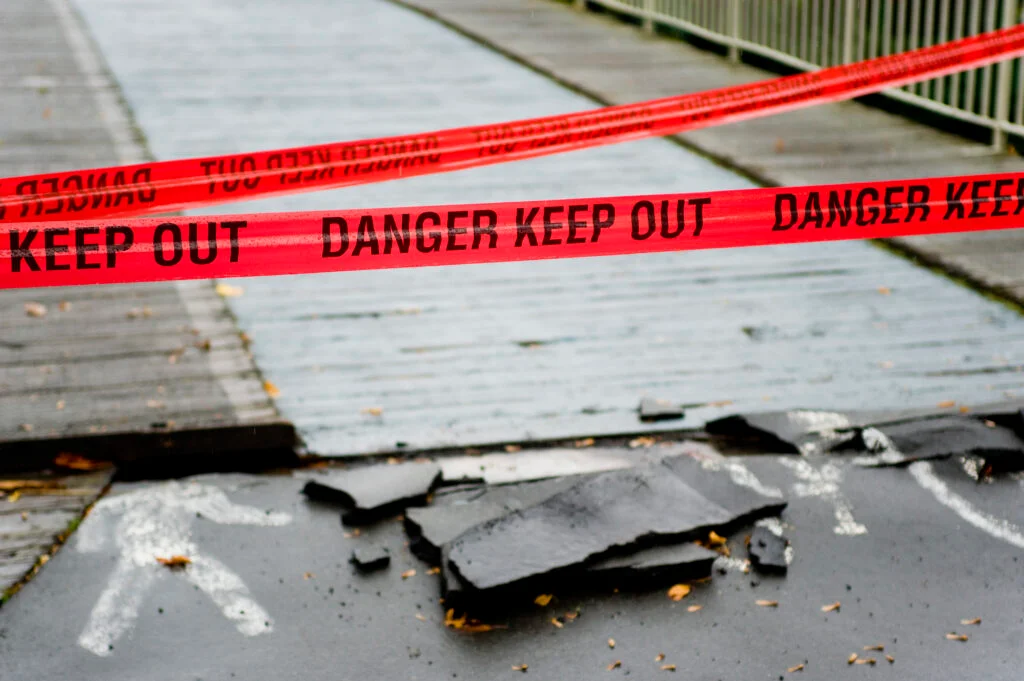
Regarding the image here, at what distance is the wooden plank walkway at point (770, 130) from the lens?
26.2 feet

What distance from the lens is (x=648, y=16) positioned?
15.8 metres

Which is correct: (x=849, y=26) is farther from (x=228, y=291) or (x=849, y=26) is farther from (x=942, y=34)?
(x=228, y=291)

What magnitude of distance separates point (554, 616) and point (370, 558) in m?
0.74

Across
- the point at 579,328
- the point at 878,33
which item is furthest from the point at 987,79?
the point at 579,328

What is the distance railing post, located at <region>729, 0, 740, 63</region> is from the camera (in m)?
13.9

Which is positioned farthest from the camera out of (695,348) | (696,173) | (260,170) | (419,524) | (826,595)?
(696,173)

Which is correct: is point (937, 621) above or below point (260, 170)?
below

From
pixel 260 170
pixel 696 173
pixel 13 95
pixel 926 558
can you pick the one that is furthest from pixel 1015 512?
pixel 13 95

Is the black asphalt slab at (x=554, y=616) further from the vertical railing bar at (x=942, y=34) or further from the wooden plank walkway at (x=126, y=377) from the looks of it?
the vertical railing bar at (x=942, y=34)

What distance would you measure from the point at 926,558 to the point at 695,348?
223 cm

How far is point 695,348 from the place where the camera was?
6410 mm

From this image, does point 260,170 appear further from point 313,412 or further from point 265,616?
point 265,616

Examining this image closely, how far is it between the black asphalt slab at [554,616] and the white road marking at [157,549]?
0.03 meters

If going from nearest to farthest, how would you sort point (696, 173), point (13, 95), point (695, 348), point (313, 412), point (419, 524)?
point (419, 524) < point (313, 412) < point (695, 348) < point (696, 173) < point (13, 95)
